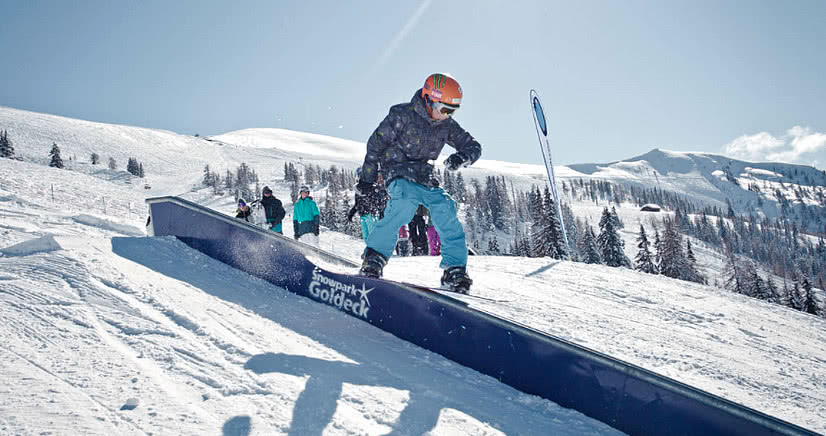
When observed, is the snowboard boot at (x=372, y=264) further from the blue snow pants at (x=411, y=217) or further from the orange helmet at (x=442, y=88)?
the orange helmet at (x=442, y=88)

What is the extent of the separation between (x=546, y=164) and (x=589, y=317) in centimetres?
873

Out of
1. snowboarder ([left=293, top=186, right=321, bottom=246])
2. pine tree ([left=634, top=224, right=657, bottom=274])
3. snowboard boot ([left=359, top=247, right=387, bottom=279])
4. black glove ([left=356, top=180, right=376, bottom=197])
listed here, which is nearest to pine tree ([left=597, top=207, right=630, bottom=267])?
pine tree ([left=634, top=224, right=657, bottom=274])

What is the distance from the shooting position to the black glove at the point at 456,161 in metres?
3.91

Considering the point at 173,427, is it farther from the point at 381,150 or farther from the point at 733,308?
the point at 733,308

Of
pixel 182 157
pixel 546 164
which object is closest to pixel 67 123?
pixel 182 157

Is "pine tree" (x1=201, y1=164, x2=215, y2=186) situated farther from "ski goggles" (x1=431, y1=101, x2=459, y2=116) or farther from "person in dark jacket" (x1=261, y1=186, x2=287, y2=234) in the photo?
"ski goggles" (x1=431, y1=101, x2=459, y2=116)

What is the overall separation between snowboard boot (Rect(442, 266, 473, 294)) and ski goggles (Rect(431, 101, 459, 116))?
1380 mm

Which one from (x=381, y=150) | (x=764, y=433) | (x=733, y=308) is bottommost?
(x=733, y=308)

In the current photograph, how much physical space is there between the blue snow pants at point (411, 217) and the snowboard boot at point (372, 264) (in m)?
0.04

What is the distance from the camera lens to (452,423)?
2.05m

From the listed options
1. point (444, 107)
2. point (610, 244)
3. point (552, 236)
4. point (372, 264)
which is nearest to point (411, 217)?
point (372, 264)

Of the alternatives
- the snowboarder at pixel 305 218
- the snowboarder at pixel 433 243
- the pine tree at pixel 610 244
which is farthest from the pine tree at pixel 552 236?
the snowboarder at pixel 305 218

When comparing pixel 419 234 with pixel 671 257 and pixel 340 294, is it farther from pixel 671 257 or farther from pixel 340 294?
pixel 671 257

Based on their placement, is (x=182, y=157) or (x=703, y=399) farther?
(x=182, y=157)
